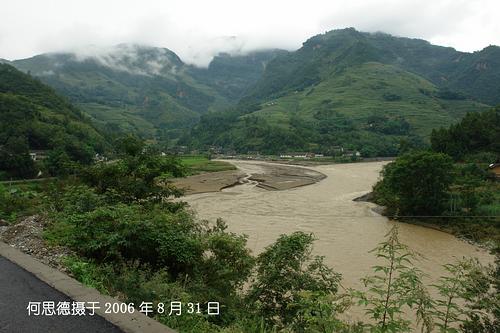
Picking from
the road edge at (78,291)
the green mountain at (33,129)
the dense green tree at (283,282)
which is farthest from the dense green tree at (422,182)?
the green mountain at (33,129)

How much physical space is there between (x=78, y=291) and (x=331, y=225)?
25870 millimetres

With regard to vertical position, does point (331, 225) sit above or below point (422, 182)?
below

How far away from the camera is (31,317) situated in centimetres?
512

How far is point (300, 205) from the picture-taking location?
3950cm

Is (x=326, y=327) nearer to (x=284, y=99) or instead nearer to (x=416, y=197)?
(x=416, y=197)

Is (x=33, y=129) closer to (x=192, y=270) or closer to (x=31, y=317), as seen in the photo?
(x=192, y=270)

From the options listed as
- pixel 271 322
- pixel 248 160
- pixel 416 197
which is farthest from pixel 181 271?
pixel 248 160

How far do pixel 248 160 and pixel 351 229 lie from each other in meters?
84.1

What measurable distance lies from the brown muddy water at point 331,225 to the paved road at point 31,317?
10.3 meters

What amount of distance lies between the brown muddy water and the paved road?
10.3 m

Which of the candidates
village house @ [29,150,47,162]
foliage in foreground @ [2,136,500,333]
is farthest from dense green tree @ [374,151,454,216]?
village house @ [29,150,47,162]

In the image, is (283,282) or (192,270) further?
(192,270)

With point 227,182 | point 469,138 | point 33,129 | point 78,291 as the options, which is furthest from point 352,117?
point 78,291

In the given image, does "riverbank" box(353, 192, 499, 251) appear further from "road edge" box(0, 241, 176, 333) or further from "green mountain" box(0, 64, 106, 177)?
"green mountain" box(0, 64, 106, 177)
